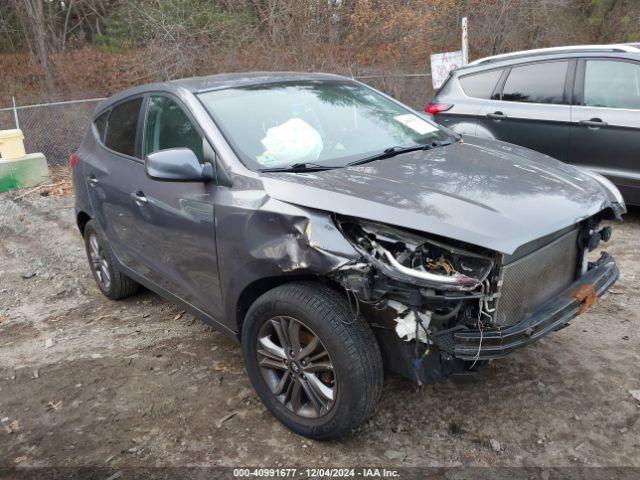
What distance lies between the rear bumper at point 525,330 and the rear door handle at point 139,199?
2.08m

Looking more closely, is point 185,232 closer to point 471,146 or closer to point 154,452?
point 154,452

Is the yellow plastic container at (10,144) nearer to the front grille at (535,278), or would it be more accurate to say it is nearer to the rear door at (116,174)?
the rear door at (116,174)

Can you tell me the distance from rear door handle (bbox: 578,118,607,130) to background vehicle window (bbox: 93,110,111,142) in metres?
4.32

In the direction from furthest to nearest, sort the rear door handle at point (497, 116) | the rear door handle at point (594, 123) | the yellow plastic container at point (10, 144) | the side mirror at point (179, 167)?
1. the yellow plastic container at point (10, 144)
2. the rear door handle at point (497, 116)
3. the rear door handle at point (594, 123)
4. the side mirror at point (179, 167)

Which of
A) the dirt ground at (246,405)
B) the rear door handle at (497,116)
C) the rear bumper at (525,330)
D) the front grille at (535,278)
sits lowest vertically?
the dirt ground at (246,405)

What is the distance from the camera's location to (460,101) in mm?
6395

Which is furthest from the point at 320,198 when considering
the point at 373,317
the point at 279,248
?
the point at 373,317

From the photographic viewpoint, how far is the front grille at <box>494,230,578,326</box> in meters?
2.46

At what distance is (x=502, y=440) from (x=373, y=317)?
36.9 inches

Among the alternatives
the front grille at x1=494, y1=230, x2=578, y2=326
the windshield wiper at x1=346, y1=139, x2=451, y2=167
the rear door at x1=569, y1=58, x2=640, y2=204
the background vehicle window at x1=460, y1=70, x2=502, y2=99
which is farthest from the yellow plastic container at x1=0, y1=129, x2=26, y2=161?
the front grille at x1=494, y1=230, x2=578, y2=326

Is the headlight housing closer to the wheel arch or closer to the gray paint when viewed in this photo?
the gray paint

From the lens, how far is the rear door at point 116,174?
384cm

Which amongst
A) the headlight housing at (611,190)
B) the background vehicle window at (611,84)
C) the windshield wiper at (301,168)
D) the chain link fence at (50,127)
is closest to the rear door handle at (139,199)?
the windshield wiper at (301,168)

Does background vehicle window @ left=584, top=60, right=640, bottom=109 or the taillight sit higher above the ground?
background vehicle window @ left=584, top=60, right=640, bottom=109
